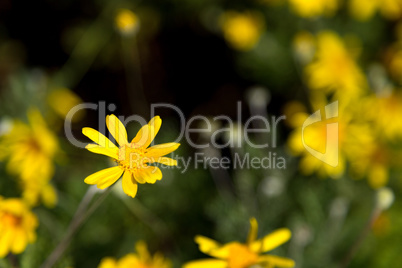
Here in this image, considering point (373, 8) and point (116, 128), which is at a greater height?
point (373, 8)

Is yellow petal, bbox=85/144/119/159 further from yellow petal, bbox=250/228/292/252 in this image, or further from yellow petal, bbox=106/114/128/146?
A: yellow petal, bbox=250/228/292/252

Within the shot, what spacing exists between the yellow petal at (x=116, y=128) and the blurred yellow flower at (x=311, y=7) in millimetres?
1924

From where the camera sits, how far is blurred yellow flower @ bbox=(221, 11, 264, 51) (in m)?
3.16

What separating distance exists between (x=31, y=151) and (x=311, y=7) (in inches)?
75.4

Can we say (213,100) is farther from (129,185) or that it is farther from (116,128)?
(129,185)

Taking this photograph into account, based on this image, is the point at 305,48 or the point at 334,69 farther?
the point at 334,69

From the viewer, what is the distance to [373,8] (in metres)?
3.08

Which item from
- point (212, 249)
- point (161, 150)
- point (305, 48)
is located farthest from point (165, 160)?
point (305, 48)

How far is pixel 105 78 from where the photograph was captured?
11.2 ft

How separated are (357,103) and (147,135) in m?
1.68

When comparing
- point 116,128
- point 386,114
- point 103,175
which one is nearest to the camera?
point 103,175

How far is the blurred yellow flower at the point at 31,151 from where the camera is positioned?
2160 mm

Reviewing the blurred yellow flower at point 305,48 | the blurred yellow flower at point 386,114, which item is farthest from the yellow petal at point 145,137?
the blurred yellow flower at point 386,114

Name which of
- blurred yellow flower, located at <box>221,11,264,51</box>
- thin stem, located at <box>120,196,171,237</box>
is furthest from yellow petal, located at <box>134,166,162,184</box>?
blurred yellow flower, located at <box>221,11,264,51</box>
